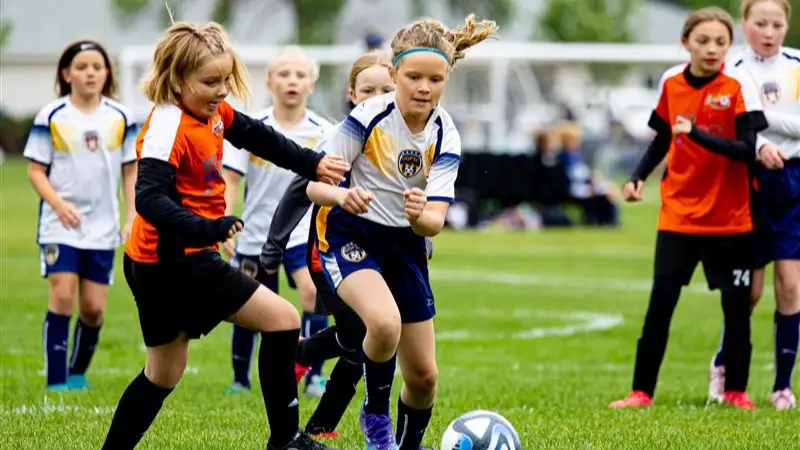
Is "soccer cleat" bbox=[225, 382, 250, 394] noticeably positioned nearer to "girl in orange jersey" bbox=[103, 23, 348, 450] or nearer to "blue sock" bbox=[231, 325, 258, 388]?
"blue sock" bbox=[231, 325, 258, 388]

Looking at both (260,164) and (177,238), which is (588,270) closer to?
(260,164)

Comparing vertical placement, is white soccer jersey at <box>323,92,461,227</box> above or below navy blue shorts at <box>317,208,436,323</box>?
above

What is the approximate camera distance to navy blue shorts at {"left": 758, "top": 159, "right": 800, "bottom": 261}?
812 cm

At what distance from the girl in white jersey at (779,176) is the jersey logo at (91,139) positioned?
402 cm

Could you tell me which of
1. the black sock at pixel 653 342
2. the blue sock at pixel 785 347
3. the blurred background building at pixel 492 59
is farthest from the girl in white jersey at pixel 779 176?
the blurred background building at pixel 492 59

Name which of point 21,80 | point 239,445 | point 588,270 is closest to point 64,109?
point 239,445

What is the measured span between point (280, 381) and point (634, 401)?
9.98 ft

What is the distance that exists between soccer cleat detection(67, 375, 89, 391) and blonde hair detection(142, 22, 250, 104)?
370 cm

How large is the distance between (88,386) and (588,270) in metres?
11.1

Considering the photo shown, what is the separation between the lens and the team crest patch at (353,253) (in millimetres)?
6082

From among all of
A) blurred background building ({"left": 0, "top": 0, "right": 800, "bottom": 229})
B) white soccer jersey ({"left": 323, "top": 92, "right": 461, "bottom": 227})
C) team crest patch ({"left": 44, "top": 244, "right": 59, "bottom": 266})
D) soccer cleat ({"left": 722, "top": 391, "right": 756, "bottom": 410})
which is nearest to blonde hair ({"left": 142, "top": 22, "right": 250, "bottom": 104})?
white soccer jersey ({"left": 323, "top": 92, "right": 461, "bottom": 227})

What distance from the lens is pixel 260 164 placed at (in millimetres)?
9008

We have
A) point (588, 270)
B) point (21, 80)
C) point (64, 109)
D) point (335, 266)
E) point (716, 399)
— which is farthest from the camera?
point (21, 80)

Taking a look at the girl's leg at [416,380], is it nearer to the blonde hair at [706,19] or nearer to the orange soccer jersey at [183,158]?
the orange soccer jersey at [183,158]
